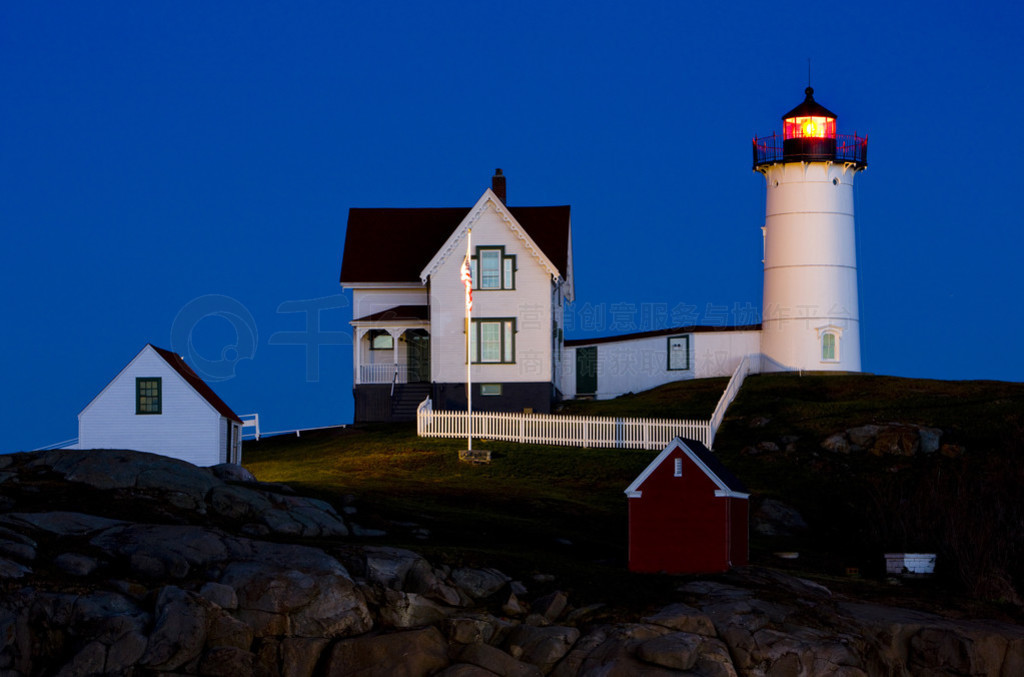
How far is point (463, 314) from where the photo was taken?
46.9 meters

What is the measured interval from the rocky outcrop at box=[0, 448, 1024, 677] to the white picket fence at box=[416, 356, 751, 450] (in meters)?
16.0

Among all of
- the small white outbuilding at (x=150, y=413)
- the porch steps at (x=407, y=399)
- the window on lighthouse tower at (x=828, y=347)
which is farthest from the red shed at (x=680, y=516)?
the window on lighthouse tower at (x=828, y=347)

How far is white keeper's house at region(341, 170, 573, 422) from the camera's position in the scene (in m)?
46.6

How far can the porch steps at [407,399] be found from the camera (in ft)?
160

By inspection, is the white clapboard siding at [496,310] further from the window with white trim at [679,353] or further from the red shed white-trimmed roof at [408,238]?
the window with white trim at [679,353]

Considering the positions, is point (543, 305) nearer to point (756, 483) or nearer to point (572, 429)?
point (572, 429)

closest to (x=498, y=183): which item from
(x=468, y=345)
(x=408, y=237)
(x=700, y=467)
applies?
(x=408, y=237)

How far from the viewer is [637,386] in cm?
5459

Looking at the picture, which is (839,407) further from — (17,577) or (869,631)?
(17,577)

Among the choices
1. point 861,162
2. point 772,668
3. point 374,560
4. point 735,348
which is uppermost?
point 861,162

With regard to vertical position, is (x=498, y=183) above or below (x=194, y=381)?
above

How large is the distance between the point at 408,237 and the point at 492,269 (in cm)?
663

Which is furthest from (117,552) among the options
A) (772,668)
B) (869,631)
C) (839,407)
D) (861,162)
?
(861,162)

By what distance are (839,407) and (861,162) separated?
12400 mm
